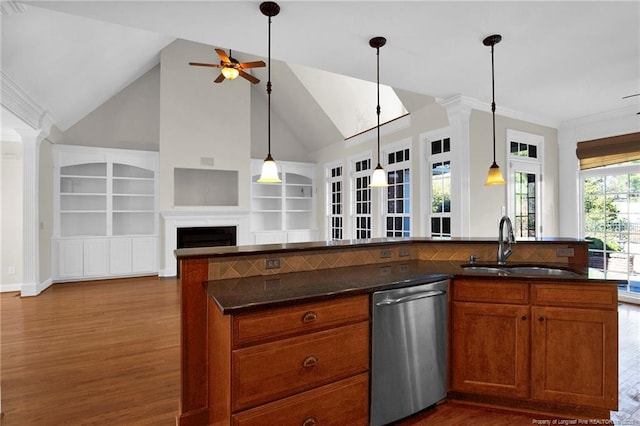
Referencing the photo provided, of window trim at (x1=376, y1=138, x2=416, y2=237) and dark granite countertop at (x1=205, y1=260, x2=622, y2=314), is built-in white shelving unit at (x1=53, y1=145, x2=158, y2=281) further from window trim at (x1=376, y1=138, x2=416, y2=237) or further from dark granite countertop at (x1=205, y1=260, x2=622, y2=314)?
dark granite countertop at (x1=205, y1=260, x2=622, y2=314)

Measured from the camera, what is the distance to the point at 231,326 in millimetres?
1516

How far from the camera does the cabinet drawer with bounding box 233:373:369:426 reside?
1.59 metres

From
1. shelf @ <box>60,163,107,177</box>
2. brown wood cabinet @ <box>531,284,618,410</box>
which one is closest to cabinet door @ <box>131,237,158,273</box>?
shelf @ <box>60,163,107,177</box>

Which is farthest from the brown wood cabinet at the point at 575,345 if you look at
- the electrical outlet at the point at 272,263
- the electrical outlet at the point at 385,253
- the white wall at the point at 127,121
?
the white wall at the point at 127,121

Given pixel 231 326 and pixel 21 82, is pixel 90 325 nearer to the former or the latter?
pixel 21 82

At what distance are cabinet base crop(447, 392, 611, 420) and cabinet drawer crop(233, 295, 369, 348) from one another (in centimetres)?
108

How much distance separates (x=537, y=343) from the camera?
215 cm

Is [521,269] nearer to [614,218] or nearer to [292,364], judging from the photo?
[292,364]

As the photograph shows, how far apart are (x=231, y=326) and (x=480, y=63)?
3330mm

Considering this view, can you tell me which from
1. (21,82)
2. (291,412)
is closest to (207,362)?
(291,412)

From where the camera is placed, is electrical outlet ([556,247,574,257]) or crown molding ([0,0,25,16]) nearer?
crown molding ([0,0,25,16])

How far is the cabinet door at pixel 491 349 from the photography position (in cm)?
218

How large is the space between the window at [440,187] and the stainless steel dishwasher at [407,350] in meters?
2.93

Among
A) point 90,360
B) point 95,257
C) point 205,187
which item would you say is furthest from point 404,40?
point 95,257
